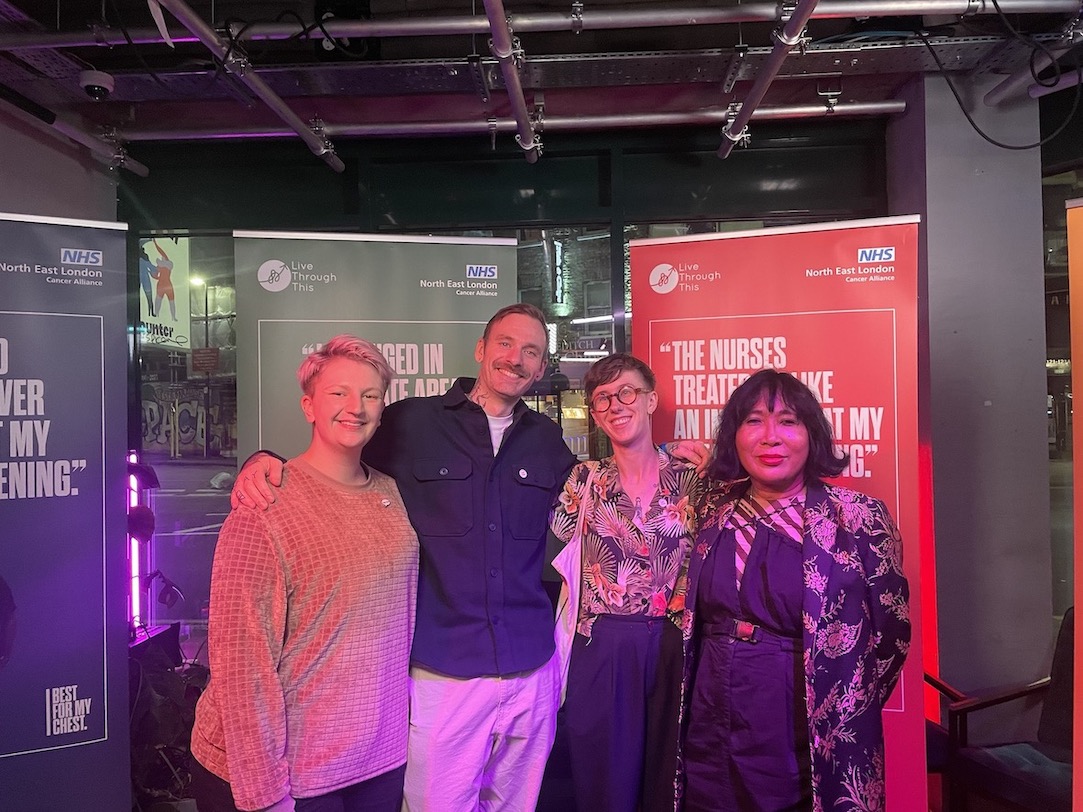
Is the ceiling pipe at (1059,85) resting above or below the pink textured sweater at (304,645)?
above

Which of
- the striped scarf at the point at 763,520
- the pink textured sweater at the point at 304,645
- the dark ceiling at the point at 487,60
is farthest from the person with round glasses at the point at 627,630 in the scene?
the dark ceiling at the point at 487,60

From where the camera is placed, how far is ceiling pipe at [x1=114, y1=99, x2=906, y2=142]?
3191mm

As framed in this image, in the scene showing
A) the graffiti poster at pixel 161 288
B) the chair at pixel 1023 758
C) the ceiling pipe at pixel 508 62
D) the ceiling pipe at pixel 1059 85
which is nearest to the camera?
the ceiling pipe at pixel 508 62

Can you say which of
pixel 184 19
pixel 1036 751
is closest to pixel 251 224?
pixel 184 19

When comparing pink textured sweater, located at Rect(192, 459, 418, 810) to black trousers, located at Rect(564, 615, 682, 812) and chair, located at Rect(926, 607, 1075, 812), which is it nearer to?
black trousers, located at Rect(564, 615, 682, 812)

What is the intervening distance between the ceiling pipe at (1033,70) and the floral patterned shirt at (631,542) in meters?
2.33

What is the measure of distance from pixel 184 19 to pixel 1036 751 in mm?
4132

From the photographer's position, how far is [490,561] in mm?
1931

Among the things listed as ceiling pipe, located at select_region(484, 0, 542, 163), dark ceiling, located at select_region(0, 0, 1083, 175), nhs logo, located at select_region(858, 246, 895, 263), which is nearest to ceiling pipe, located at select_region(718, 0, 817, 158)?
dark ceiling, located at select_region(0, 0, 1083, 175)

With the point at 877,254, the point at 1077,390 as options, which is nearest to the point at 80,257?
the point at 877,254

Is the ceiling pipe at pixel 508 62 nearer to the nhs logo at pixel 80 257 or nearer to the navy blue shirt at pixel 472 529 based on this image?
the navy blue shirt at pixel 472 529

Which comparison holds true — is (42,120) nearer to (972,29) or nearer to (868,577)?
(868,577)

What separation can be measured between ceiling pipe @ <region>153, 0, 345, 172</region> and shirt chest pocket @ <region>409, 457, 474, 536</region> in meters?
1.68

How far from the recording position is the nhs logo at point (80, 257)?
2.54 m
